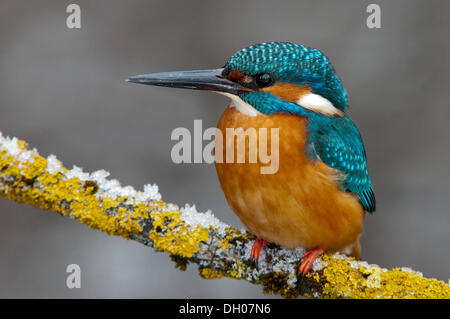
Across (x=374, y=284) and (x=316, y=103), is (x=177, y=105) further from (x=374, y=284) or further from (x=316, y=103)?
(x=374, y=284)

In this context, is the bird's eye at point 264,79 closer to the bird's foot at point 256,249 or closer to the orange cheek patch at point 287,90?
the orange cheek patch at point 287,90

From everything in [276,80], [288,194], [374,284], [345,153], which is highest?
[276,80]

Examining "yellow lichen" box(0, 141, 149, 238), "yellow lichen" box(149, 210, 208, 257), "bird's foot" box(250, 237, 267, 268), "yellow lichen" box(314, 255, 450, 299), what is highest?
"yellow lichen" box(0, 141, 149, 238)

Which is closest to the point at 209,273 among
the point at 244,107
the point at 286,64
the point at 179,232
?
the point at 179,232

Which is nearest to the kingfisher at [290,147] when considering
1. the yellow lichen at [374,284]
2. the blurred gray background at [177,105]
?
the yellow lichen at [374,284]

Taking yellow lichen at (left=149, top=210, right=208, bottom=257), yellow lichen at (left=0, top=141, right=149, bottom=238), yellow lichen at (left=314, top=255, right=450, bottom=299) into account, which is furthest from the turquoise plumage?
yellow lichen at (left=0, top=141, right=149, bottom=238)

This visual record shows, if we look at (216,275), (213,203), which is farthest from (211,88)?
(213,203)

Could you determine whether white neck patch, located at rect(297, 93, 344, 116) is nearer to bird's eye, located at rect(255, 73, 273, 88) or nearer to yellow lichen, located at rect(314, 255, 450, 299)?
bird's eye, located at rect(255, 73, 273, 88)

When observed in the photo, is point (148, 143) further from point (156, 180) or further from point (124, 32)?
point (124, 32)
